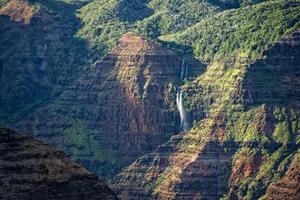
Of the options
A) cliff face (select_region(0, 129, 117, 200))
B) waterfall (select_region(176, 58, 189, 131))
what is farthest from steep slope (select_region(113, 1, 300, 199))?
cliff face (select_region(0, 129, 117, 200))

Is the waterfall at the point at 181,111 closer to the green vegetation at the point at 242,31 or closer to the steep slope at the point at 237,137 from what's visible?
the steep slope at the point at 237,137

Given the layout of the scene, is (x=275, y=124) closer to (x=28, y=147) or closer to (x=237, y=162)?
(x=237, y=162)


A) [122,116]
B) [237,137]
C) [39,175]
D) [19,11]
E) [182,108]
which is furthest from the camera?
[19,11]

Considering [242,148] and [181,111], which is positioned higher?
[181,111]

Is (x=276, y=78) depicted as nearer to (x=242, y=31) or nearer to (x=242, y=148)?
(x=242, y=148)

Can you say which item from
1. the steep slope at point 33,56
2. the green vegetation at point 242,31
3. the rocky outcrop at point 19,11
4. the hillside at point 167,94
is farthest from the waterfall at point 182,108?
the rocky outcrop at point 19,11

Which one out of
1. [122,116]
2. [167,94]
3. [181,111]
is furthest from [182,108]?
[122,116]
